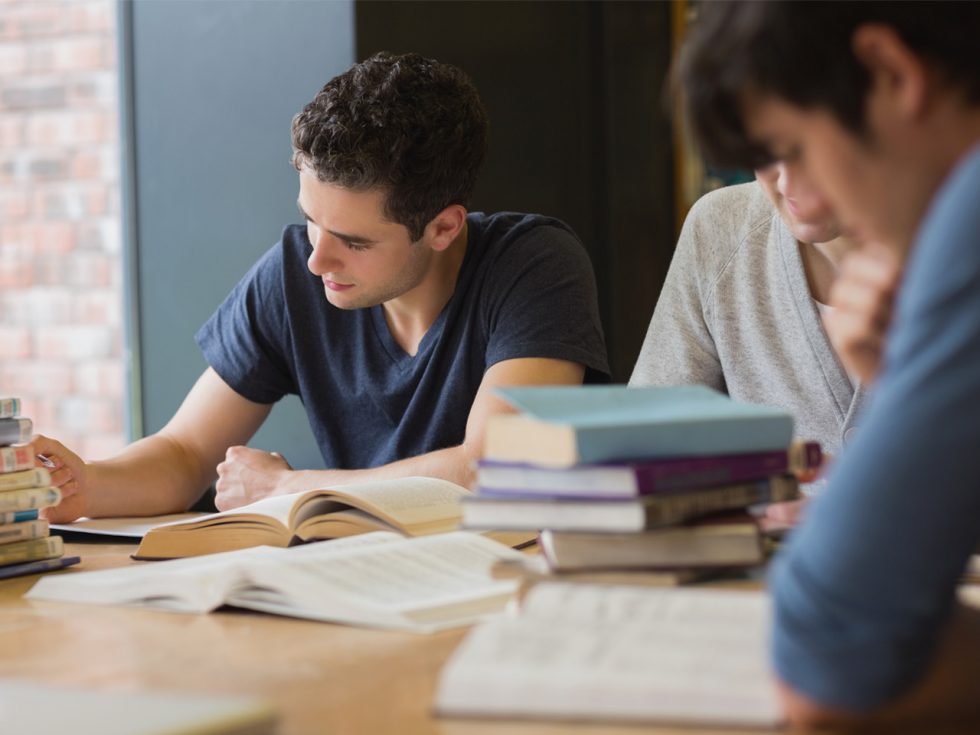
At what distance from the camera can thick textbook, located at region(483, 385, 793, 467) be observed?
0.95 metres

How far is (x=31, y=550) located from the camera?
1.33m

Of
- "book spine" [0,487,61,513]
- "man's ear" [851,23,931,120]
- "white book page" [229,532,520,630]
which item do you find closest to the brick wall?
"book spine" [0,487,61,513]

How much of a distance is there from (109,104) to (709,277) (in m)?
2.00

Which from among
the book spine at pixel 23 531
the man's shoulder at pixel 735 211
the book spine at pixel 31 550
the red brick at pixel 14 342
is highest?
the man's shoulder at pixel 735 211

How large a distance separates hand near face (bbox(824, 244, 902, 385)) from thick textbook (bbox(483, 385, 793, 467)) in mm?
150

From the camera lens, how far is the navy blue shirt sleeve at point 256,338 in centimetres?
215

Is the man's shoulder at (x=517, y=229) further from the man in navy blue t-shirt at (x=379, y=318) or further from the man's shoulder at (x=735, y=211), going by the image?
the man's shoulder at (x=735, y=211)

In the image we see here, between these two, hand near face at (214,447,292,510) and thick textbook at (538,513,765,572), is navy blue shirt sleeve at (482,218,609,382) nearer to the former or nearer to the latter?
hand near face at (214,447,292,510)

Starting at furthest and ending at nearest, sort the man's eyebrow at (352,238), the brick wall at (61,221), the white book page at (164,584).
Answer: the brick wall at (61,221), the man's eyebrow at (352,238), the white book page at (164,584)

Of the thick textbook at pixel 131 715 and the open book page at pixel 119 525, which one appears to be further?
the open book page at pixel 119 525

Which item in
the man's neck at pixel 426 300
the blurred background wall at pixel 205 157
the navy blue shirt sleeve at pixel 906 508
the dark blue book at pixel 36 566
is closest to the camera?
the navy blue shirt sleeve at pixel 906 508

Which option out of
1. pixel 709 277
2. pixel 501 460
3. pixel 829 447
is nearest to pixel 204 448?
pixel 709 277

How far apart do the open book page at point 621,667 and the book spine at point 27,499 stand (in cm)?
70

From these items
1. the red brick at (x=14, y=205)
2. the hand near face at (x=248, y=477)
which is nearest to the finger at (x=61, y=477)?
the hand near face at (x=248, y=477)
